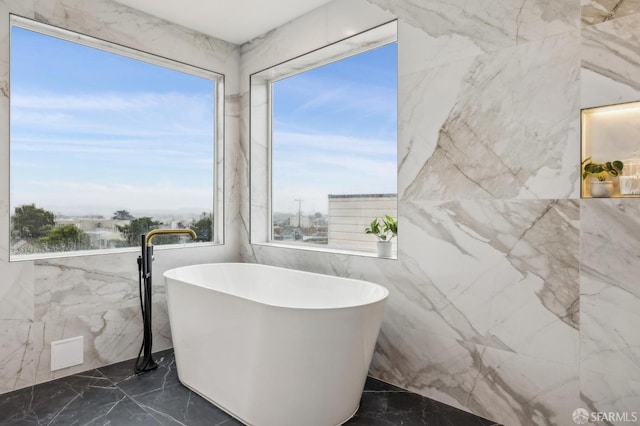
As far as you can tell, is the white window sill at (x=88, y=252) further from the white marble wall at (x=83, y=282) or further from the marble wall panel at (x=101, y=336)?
the marble wall panel at (x=101, y=336)

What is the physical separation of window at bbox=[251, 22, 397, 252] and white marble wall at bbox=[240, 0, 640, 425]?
1.16 feet

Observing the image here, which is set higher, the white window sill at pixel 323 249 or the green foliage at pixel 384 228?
the green foliage at pixel 384 228

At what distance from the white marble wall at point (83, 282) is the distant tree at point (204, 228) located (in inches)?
6.4

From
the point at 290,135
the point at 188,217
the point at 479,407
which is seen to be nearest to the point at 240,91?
the point at 290,135

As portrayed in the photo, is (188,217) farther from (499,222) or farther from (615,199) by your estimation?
(615,199)

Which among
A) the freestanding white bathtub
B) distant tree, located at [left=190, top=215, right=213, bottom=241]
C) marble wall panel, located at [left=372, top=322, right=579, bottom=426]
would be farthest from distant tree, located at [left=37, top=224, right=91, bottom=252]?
marble wall panel, located at [left=372, top=322, right=579, bottom=426]

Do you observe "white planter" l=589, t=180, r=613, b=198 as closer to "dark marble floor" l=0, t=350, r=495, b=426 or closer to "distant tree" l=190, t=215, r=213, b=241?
"dark marble floor" l=0, t=350, r=495, b=426

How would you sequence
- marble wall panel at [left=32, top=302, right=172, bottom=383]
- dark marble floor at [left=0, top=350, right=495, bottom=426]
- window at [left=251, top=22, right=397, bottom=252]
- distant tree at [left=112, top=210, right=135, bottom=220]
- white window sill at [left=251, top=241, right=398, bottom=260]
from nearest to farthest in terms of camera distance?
dark marble floor at [left=0, top=350, right=495, bottom=426], marble wall panel at [left=32, top=302, right=172, bottom=383], white window sill at [left=251, top=241, right=398, bottom=260], window at [left=251, top=22, right=397, bottom=252], distant tree at [left=112, top=210, right=135, bottom=220]

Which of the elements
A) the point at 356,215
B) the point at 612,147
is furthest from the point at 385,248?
the point at 612,147

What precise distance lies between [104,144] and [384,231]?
2.18 meters

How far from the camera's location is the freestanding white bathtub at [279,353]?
73.4 inches

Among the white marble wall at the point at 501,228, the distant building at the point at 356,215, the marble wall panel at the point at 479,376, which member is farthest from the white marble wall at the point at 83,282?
the marble wall panel at the point at 479,376

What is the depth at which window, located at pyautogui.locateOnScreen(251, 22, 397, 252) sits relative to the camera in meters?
2.89

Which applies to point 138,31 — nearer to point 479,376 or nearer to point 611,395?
point 479,376
